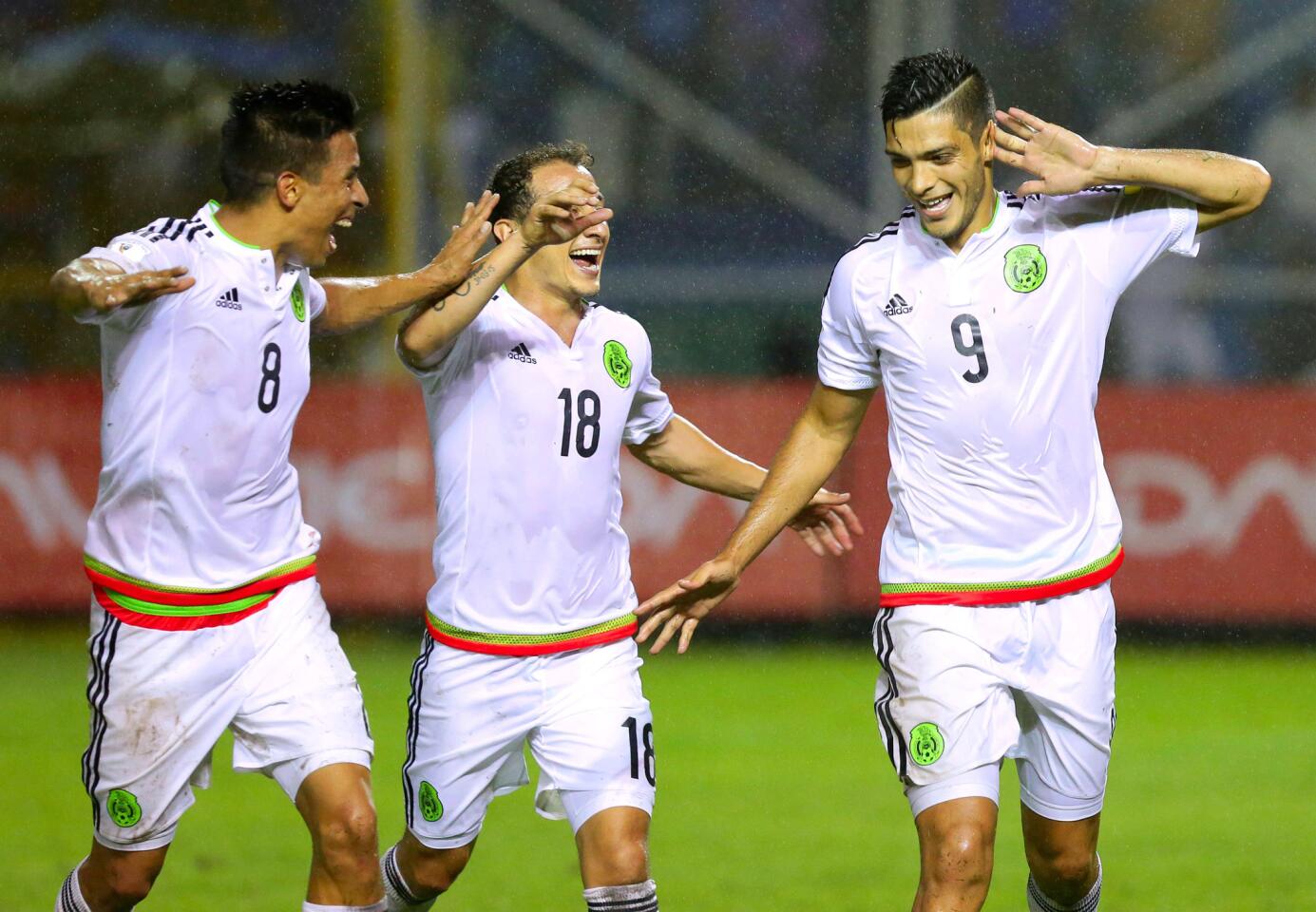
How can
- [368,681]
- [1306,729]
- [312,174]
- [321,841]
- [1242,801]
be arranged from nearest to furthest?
[321,841]
[312,174]
[1242,801]
[1306,729]
[368,681]

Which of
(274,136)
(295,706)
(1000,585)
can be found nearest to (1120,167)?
(1000,585)

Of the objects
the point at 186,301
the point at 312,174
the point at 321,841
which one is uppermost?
the point at 312,174

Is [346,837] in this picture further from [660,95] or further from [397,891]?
[660,95]

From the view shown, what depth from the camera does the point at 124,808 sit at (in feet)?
15.4

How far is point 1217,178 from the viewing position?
4.56 m

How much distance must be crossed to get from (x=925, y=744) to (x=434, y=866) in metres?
1.44

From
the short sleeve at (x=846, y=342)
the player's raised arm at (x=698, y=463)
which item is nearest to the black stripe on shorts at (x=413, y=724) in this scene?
the player's raised arm at (x=698, y=463)

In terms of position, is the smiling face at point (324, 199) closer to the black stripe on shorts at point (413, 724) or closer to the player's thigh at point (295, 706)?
the player's thigh at point (295, 706)

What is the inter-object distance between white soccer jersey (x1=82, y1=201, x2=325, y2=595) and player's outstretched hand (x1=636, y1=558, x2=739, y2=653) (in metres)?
1.01

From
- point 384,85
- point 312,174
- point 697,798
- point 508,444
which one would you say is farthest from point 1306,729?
point 384,85

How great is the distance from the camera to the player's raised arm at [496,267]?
4.70 m

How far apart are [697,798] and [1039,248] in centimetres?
348

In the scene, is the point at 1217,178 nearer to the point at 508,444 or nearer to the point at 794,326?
the point at 508,444

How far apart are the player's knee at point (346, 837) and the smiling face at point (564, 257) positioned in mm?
1502
